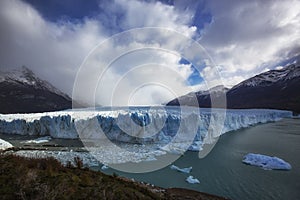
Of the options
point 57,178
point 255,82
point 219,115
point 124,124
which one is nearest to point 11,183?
point 57,178

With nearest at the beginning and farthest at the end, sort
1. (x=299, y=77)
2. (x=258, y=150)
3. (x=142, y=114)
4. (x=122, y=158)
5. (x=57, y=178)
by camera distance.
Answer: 1. (x=57, y=178)
2. (x=122, y=158)
3. (x=258, y=150)
4. (x=142, y=114)
5. (x=299, y=77)

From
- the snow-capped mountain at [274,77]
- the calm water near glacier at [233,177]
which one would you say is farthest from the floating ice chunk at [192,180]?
the snow-capped mountain at [274,77]

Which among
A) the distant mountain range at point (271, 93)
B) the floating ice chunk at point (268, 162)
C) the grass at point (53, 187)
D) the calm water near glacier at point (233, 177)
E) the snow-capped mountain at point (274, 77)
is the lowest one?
the calm water near glacier at point (233, 177)

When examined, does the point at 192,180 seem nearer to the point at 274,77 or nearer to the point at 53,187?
the point at 53,187

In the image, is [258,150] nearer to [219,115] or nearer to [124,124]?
[219,115]

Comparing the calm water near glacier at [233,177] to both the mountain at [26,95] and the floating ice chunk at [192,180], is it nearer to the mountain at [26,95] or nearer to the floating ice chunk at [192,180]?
the floating ice chunk at [192,180]

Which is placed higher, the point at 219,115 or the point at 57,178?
the point at 219,115
